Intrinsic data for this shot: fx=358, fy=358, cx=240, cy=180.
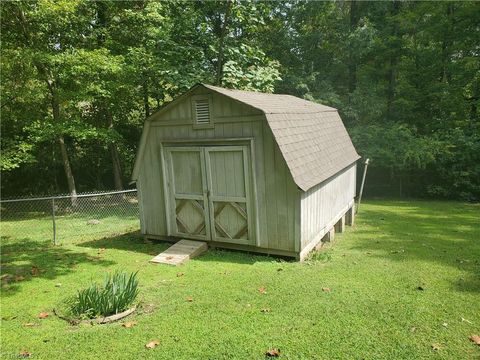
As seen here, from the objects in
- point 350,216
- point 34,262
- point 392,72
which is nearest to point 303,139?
point 350,216

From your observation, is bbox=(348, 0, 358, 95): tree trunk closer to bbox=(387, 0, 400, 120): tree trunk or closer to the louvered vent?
bbox=(387, 0, 400, 120): tree trunk

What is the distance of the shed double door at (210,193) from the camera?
762cm

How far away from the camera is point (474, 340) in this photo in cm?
428

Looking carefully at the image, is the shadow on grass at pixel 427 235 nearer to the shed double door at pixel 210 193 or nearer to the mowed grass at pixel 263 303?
the mowed grass at pixel 263 303

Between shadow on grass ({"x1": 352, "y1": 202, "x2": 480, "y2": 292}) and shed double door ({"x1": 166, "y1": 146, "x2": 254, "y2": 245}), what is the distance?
3.26m

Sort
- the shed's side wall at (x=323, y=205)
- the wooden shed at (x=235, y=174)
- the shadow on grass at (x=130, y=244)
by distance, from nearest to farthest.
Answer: the wooden shed at (x=235, y=174), the shed's side wall at (x=323, y=205), the shadow on grass at (x=130, y=244)

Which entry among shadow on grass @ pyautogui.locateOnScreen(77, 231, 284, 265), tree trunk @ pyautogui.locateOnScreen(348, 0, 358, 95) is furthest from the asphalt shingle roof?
tree trunk @ pyautogui.locateOnScreen(348, 0, 358, 95)

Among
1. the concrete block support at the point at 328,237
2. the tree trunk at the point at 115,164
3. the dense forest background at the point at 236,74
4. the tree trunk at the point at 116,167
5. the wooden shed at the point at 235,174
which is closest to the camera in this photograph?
the wooden shed at the point at 235,174

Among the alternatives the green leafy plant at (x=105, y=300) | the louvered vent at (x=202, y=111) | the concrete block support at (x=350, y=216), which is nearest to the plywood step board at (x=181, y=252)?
the green leafy plant at (x=105, y=300)

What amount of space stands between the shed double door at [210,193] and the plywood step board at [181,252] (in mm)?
220

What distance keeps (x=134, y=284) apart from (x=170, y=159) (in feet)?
11.8

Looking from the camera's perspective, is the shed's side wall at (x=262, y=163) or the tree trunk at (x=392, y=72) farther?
the tree trunk at (x=392, y=72)

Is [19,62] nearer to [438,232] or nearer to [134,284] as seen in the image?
[134,284]

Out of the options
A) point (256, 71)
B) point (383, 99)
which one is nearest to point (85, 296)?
point (256, 71)
